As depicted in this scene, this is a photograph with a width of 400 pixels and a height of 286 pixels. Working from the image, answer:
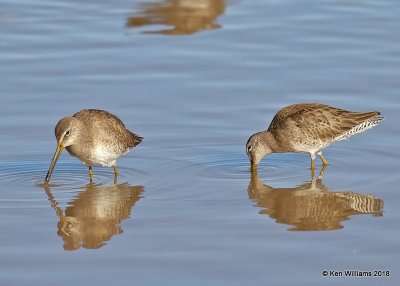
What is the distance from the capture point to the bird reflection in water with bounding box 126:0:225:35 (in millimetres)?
13986

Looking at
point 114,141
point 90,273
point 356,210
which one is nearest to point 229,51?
point 114,141

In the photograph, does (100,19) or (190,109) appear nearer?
(190,109)

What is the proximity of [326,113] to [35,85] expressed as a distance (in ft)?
11.0

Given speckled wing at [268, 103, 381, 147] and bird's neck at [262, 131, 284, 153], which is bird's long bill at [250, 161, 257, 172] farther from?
speckled wing at [268, 103, 381, 147]

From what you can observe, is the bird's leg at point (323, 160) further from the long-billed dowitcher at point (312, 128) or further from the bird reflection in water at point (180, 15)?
the bird reflection in water at point (180, 15)

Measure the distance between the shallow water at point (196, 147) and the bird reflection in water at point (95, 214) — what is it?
0.02 metres

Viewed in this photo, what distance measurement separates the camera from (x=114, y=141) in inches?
369

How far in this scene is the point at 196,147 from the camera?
9820mm

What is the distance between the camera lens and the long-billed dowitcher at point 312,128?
9.68 m

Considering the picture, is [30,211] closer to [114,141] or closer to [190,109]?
[114,141]

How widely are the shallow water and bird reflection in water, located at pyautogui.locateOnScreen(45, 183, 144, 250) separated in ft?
0.07

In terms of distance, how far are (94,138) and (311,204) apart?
2.07 m

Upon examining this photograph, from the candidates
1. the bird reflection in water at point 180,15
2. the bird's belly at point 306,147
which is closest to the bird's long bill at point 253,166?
the bird's belly at point 306,147

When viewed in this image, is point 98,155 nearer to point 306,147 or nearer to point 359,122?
point 306,147
